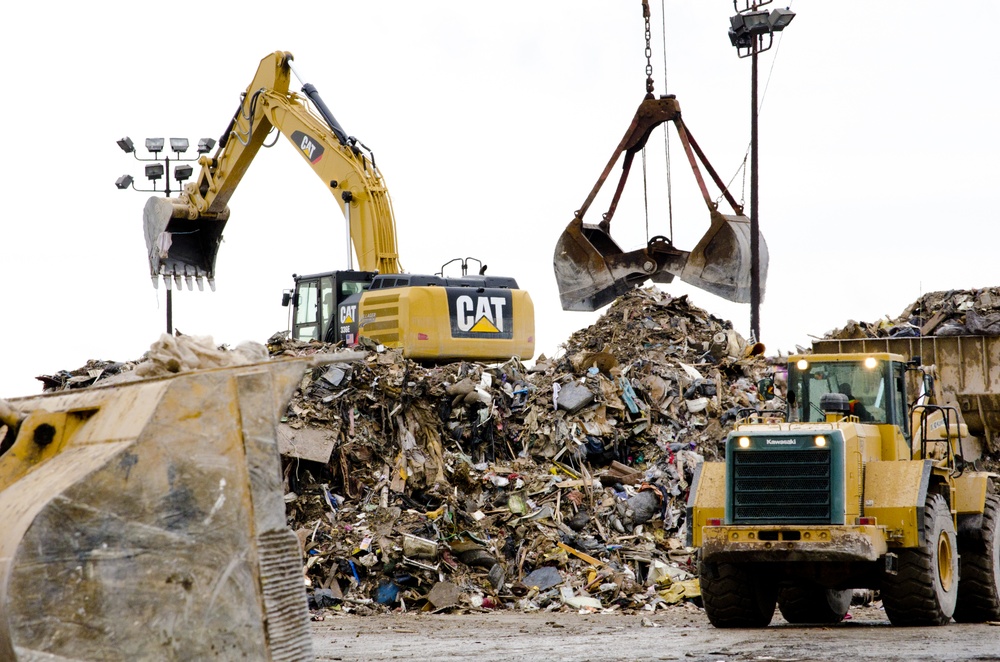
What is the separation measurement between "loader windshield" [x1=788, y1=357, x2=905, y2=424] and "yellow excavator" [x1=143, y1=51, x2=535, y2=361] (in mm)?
8281

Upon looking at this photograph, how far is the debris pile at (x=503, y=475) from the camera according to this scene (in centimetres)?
1473

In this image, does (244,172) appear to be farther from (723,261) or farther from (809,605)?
Answer: (809,605)

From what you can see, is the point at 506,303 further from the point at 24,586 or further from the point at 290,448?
the point at 24,586

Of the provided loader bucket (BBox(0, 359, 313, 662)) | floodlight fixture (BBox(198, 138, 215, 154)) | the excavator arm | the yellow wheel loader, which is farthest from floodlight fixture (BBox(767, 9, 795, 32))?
loader bucket (BBox(0, 359, 313, 662))

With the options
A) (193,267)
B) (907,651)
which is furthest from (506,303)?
(907,651)

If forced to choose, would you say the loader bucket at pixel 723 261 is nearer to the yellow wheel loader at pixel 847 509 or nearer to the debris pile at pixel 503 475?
the debris pile at pixel 503 475

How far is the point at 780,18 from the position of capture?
25625 mm

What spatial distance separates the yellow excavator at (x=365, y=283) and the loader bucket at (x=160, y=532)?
1445cm

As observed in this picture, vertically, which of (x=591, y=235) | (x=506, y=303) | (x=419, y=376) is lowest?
(x=419, y=376)

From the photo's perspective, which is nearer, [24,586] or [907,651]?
[24,586]

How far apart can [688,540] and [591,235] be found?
11369 millimetres

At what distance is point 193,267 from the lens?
25.8 m

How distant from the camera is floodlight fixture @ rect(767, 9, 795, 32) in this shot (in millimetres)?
25594

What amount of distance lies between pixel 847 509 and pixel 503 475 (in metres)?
6.23
